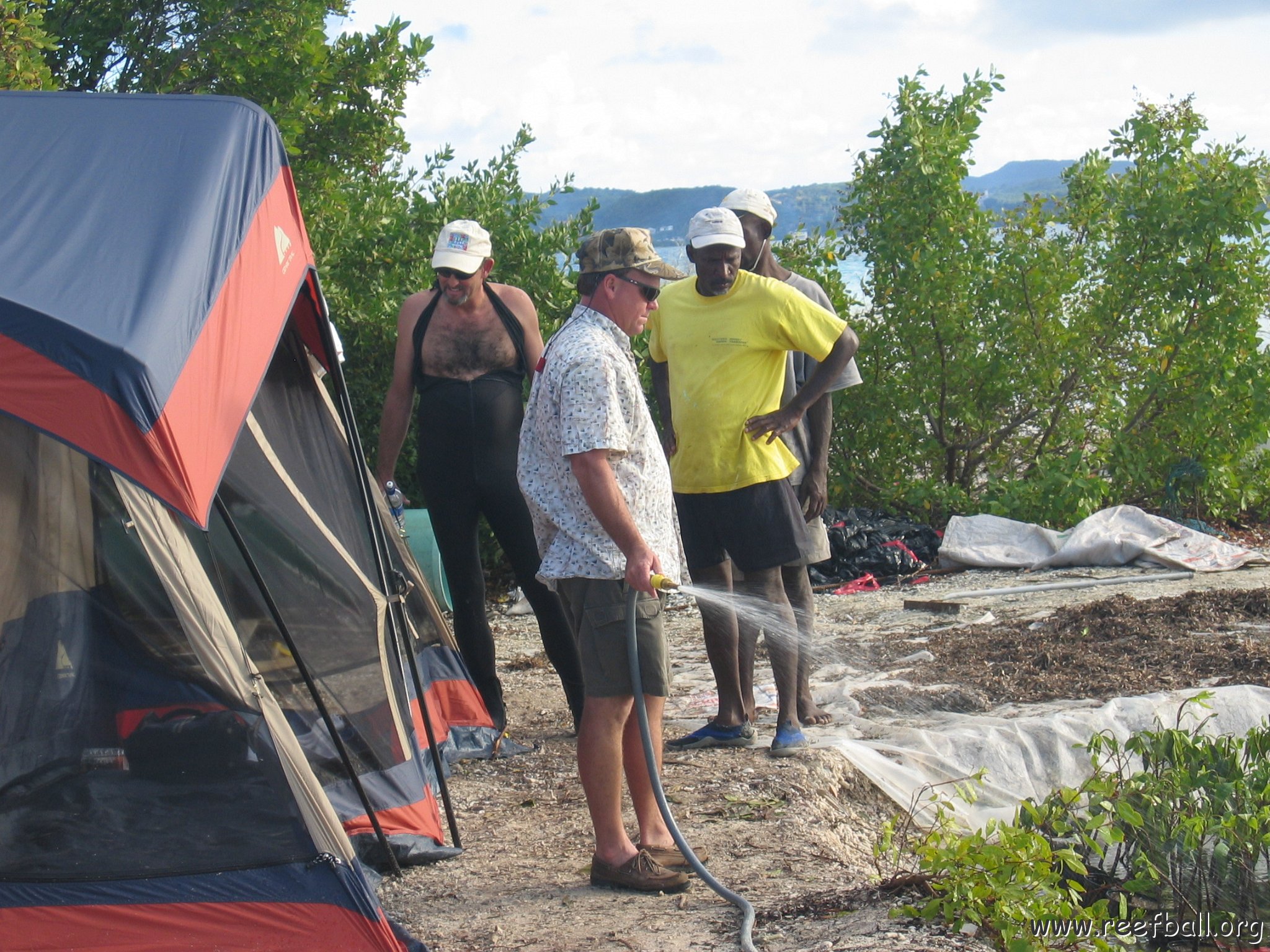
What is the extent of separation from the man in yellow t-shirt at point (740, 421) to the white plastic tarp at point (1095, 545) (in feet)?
12.6

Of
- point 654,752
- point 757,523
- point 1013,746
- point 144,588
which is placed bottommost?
point 1013,746

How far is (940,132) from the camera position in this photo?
8.52 meters

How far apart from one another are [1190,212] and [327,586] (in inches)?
270

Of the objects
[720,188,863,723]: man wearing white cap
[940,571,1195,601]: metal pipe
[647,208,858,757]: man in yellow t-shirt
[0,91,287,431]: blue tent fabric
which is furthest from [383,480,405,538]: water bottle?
[940,571,1195,601]: metal pipe

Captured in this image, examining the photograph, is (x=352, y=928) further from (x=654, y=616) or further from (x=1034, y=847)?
A: (x=1034, y=847)

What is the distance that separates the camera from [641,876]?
10.8 ft

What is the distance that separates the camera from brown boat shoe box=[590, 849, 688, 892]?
3.30 meters

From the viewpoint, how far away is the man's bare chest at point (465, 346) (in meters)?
4.67

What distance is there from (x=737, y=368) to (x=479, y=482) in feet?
3.33

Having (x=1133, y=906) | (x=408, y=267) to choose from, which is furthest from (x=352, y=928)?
(x=408, y=267)

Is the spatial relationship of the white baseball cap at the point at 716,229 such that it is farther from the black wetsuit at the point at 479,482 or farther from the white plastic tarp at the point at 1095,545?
the white plastic tarp at the point at 1095,545

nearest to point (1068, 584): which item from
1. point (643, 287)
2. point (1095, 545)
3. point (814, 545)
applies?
point (1095, 545)

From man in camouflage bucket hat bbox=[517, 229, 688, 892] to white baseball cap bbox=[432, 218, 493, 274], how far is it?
124 centimetres

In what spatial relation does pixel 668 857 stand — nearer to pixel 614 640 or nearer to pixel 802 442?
pixel 614 640
